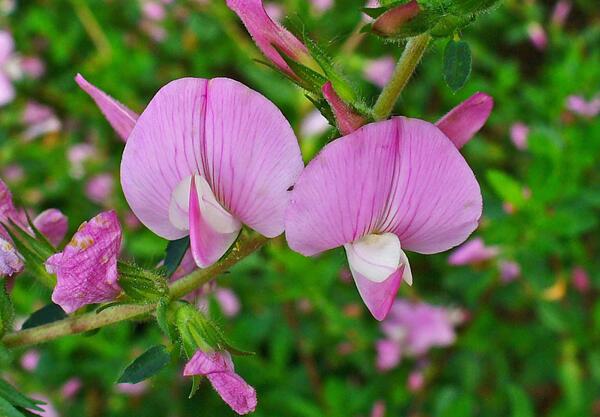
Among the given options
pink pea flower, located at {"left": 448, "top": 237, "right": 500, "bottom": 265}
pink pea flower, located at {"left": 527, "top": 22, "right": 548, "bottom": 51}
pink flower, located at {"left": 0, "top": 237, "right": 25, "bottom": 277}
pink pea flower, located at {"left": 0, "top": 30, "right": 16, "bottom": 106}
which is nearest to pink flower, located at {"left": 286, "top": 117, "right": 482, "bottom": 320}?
pink flower, located at {"left": 0, "top": 237, "right": 25, "bottom": 277}

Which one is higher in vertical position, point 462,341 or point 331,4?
point 331,4

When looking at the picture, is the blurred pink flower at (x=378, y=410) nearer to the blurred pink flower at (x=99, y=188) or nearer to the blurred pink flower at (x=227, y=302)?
the blurred pink flower at (x=227, y=302)

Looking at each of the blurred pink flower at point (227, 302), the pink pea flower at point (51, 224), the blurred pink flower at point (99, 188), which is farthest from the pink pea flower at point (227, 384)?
the blurred pink flower at point (99, 188)

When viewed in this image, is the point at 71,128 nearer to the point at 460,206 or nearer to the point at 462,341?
the point at 462,341

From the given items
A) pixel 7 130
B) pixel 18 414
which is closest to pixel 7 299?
pixel 18 414

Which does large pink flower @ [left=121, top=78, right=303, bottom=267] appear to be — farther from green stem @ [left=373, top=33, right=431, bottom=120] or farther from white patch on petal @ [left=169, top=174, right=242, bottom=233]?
green stem @ [left=373, top=33, right=431, bottom=120]

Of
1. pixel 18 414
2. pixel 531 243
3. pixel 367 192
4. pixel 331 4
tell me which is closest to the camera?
pixel 367 192
